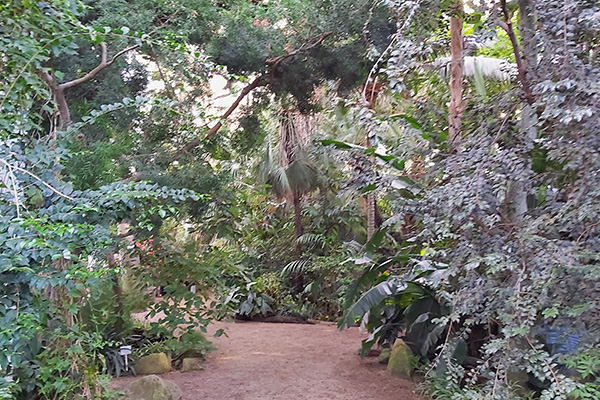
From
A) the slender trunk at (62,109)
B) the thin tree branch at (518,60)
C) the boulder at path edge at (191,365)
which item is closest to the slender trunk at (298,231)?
the boulder at path edge at (191,365)

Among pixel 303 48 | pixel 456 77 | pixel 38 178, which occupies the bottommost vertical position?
pixel 38 178

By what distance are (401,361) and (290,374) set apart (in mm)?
1234

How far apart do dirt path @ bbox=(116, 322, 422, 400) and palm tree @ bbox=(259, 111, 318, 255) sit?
3.47m

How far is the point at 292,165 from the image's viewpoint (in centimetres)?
1008

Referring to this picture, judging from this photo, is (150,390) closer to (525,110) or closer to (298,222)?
(525,110)

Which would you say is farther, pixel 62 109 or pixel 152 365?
pixel 152 365

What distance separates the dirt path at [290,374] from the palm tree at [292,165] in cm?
347

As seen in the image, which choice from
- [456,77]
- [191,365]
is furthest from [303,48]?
[191,365]

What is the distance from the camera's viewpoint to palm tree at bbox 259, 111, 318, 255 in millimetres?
10109

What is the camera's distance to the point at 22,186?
8.79 feet

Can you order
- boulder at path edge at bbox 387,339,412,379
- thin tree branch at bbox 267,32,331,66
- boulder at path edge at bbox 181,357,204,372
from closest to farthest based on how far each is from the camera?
thin tree branch at bbox 267,32,331,66 < boulder at path edge at bbox 387,339,412,379 < boulder at path edge at bbox 181,357,204,372

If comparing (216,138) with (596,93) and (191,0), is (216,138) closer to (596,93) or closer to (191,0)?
(191,0)

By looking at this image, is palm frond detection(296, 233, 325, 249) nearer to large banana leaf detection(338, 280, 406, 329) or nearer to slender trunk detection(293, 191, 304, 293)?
slender trunk detection(293, 191, 304, 293)

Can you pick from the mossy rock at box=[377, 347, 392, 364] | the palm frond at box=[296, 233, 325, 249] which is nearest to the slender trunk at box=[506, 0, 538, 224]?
the mossy rock at box=[377, 347, 392, 364]
